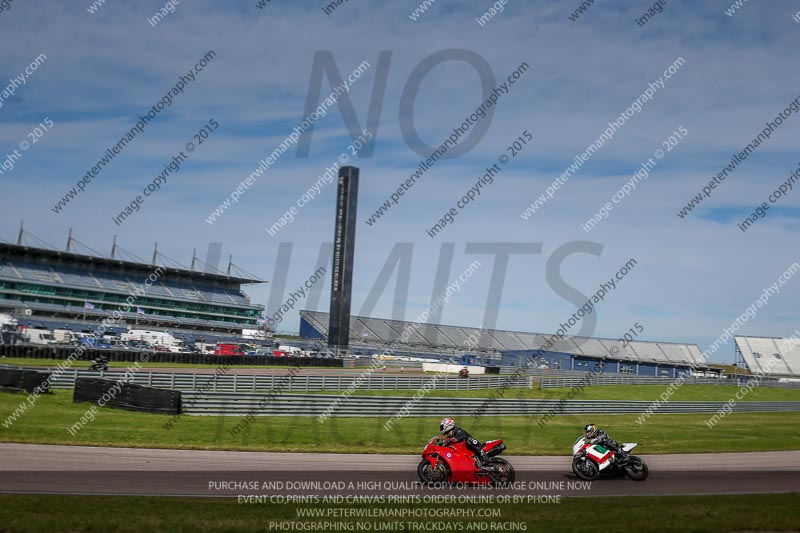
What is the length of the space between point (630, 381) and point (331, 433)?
1781 inches

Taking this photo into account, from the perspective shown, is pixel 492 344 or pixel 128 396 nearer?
pixel 128 396

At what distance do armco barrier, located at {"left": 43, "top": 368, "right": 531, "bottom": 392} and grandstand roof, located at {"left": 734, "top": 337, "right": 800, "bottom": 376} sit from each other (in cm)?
6297

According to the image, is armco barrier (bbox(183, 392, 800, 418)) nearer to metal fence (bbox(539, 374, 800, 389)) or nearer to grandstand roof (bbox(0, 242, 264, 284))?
metal fence (bbox(539, 374, 800, 389))

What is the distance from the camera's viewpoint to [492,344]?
11269 cm

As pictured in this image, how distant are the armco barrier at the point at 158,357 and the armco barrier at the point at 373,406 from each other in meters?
24.8

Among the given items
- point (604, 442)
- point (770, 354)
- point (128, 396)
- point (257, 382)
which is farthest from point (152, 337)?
point (770, 354)

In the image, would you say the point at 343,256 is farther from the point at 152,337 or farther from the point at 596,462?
the point at 596,462

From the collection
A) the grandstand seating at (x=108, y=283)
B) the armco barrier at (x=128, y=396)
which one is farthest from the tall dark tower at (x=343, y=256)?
the armco barrier at (x=128, y=396)

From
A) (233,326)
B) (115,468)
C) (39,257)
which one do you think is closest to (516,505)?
(115,468)

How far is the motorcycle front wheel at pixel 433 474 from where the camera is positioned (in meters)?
14.9

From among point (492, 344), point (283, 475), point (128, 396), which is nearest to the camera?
point (283, 475)

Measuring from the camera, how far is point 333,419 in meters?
28.8

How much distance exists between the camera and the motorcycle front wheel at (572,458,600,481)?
16.9 m

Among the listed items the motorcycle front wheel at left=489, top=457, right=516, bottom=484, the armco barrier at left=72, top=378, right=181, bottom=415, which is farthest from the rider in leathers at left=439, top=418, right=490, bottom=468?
the armco barrier at left=72, top=378, right=181, bottom=415
